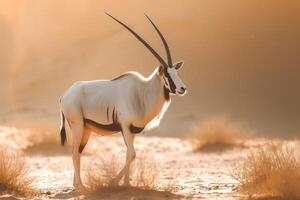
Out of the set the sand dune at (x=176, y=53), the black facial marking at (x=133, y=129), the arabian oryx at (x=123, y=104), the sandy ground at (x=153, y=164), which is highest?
the sand dune at (x=176, y=53)

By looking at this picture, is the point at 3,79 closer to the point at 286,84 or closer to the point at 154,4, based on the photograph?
the point at 154,4

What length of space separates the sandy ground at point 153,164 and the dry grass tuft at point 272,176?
0.72 ft

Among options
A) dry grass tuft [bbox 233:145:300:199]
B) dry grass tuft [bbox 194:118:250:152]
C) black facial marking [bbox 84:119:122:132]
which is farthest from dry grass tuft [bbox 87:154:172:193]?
dry grass tuft [bbox 194:118:250:152]

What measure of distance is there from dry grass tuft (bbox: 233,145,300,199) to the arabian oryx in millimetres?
1214

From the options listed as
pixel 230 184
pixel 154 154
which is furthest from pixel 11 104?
pixel 230 184

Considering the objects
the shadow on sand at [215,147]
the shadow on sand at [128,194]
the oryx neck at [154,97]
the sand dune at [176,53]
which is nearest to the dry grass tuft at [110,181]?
the shadow on sand at [128,194]

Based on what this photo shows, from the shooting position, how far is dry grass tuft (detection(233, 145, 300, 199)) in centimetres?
834

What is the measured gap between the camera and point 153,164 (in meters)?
13.0

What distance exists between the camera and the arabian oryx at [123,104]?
9.16m

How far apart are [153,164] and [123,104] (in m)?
3.94

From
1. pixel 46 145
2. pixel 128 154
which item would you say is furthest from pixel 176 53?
pixel 128 154

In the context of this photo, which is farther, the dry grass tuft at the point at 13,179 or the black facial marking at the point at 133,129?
the dry grass tuft at the point at 13,179

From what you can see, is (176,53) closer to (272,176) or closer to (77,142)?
(77,142)

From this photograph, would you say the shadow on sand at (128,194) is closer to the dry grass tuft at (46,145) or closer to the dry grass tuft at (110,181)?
the dry grass tuft at (110,181)
